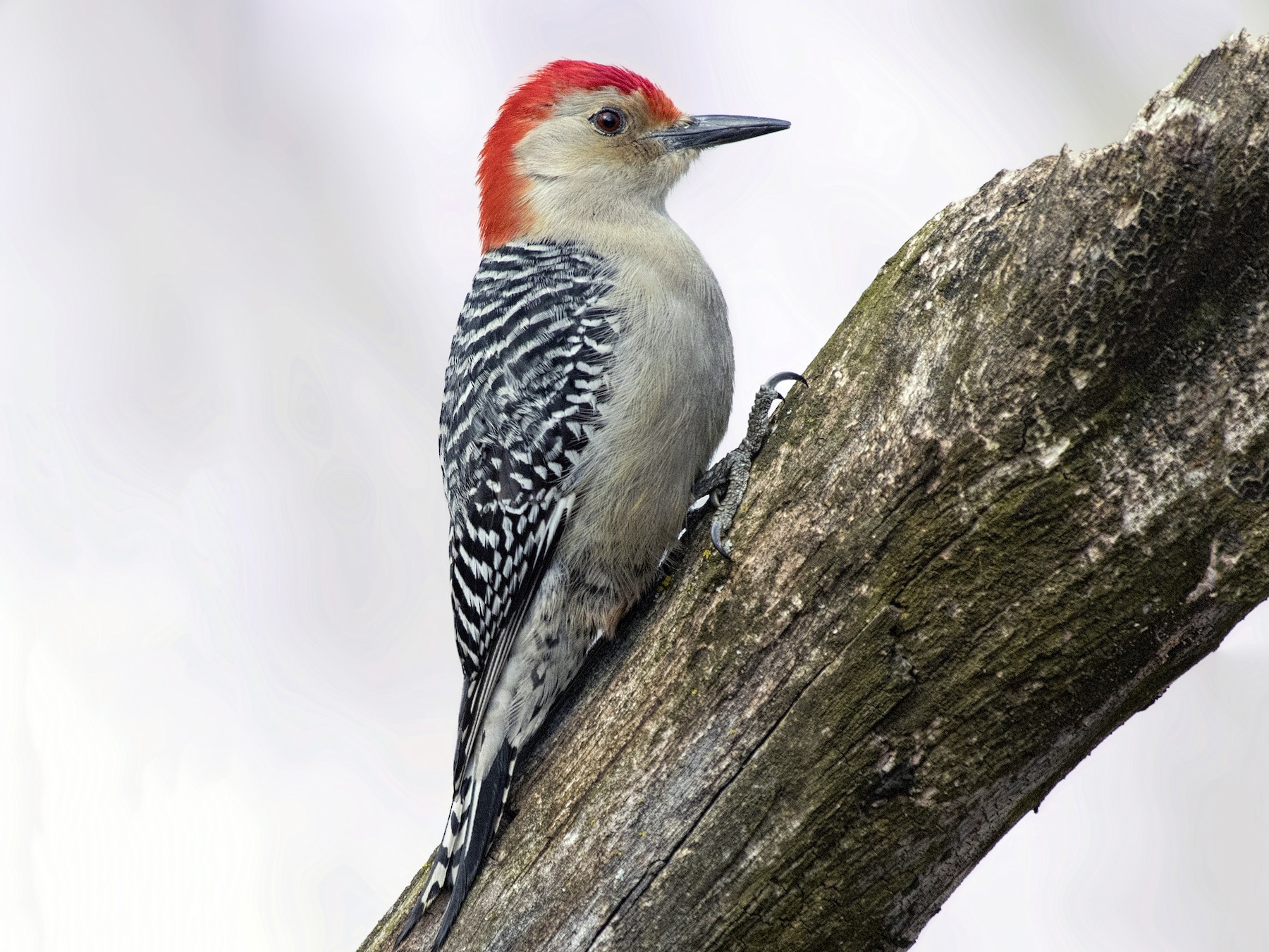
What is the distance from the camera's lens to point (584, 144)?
4.68 meters

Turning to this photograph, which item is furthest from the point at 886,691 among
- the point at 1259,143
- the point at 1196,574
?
the point at 1259,143

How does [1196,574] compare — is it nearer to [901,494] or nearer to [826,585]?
[901,494]

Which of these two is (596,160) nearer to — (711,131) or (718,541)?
(711,131)

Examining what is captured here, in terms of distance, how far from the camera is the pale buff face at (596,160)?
179 inches

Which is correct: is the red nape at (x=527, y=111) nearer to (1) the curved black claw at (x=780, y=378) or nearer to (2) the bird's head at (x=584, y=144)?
(2) the bird's head at (x=584, y=144)

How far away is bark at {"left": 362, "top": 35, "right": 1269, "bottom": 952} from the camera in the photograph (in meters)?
2.39

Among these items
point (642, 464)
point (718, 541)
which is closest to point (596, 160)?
point (642, 464)

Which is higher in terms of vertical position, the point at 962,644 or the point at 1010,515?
the point at 1010,515

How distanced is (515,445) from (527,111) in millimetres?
1750

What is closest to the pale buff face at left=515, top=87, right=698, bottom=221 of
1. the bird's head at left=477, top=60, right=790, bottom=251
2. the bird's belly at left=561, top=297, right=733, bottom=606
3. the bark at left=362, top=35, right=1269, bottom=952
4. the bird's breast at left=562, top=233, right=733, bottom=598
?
the bird's head at left=477, top=60, right=790, bottom=251

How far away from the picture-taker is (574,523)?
381 centimetres

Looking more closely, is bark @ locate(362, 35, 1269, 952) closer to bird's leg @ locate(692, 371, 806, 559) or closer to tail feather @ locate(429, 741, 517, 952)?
bird's leg @ locate(692, 371, 806, 559)

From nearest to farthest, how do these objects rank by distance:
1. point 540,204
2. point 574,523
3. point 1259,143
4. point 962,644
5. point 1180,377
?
1. point 1259,143
2. point 1180,377
3. point 962,644
4. point 574,523
5. point 540,204

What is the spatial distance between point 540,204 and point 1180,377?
281cm
